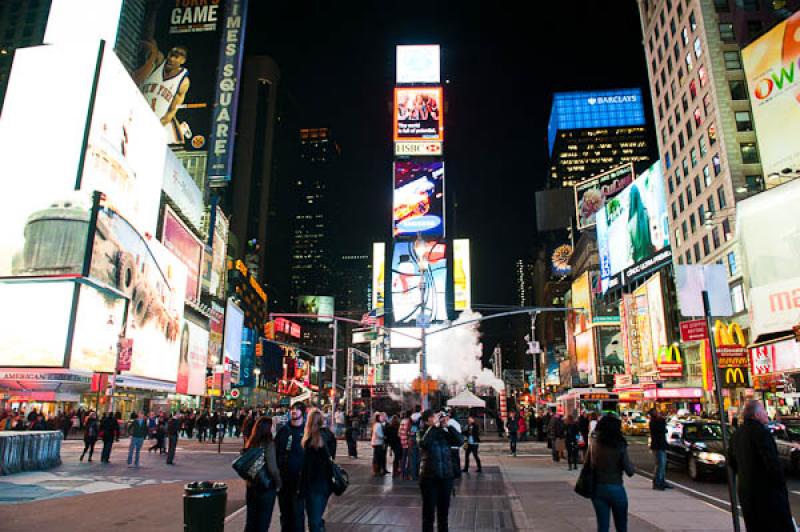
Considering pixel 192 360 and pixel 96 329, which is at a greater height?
pixel 96 329

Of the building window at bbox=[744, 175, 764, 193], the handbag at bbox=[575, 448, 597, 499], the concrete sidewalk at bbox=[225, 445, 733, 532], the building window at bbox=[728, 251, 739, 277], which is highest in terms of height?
the building window at bbox=[744, 175, 764, 193]

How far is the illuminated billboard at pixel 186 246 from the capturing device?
186 feet

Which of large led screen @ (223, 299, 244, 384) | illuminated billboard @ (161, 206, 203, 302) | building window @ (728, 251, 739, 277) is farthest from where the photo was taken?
large led screen @ (223, 299, 244, 384)

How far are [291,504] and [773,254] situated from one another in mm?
37250

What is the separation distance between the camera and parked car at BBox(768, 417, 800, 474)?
1577 centimetres

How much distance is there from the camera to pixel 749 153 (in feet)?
164

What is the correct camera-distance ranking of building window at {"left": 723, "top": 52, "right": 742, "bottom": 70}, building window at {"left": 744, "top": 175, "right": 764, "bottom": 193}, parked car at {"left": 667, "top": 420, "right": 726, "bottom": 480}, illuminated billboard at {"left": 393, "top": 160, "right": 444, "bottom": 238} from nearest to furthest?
parked car at {"left": 667, "top": 420, "right": 726, "bottom": 480} → building window at {"left": 744, "top": 175, "right": 764, "bottom": 193} → building window at {"left": 723, "top": 52, "right": 742, "bottom": 70} → illuminated billboard at {"left": 393, "top": 160, "right": 444, "bottom": 238}

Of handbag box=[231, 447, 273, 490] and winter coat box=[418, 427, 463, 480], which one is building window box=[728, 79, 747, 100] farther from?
handbag box=[231, 447, 273, 490]

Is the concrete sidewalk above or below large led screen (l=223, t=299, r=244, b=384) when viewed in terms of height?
below

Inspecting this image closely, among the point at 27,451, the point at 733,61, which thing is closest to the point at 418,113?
the point at 733,61

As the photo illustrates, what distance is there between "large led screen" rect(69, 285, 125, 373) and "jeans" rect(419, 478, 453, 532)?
111 feet

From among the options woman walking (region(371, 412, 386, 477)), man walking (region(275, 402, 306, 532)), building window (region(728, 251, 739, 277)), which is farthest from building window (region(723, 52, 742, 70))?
man walking (region(275, 402, 306, 532))

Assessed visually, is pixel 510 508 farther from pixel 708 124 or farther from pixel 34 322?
pixel 708 124

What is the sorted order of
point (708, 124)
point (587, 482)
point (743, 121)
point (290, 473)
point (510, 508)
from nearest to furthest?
point (587, 482)
point (290, 473)
point (510, 508)
point (743, 121)
point (708, 124)
